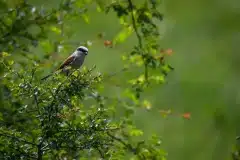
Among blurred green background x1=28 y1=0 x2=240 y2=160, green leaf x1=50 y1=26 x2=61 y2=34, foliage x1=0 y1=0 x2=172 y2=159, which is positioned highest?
blurred green background x1=28 y1=0 x2=240 y2=160

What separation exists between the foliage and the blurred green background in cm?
277

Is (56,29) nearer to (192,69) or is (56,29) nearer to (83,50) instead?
(83,50)

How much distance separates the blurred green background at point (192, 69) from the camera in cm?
887

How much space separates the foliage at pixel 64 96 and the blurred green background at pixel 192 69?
9.07 ft

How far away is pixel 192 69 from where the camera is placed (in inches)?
437

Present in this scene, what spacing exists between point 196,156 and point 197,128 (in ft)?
2.97

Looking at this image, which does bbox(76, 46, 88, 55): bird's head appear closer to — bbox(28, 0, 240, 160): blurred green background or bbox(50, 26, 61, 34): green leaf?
bbox(50, 26, 61, 34): green leaf

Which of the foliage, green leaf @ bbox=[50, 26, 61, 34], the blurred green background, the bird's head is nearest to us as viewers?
the foliage

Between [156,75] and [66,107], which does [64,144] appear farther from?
[156,75]

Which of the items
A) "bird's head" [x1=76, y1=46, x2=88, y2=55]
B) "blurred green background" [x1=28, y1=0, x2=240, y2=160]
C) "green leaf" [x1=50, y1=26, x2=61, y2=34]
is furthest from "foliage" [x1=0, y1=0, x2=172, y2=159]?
"blurred green background" [x1=28, y1=0, x2=240, y2=160]

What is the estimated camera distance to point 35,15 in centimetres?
519

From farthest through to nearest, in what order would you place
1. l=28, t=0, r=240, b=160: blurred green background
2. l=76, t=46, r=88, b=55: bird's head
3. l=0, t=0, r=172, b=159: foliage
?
l=28, t=0, r=240, b=160: blurred green background
l=76, t=46, r=88, b=55: bird's head
l=0, t=0, r=172, b=159: foliage

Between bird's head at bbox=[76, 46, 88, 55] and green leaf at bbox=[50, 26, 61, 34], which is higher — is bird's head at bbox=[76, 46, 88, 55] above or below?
below

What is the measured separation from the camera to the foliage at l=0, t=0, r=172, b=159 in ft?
10.6
